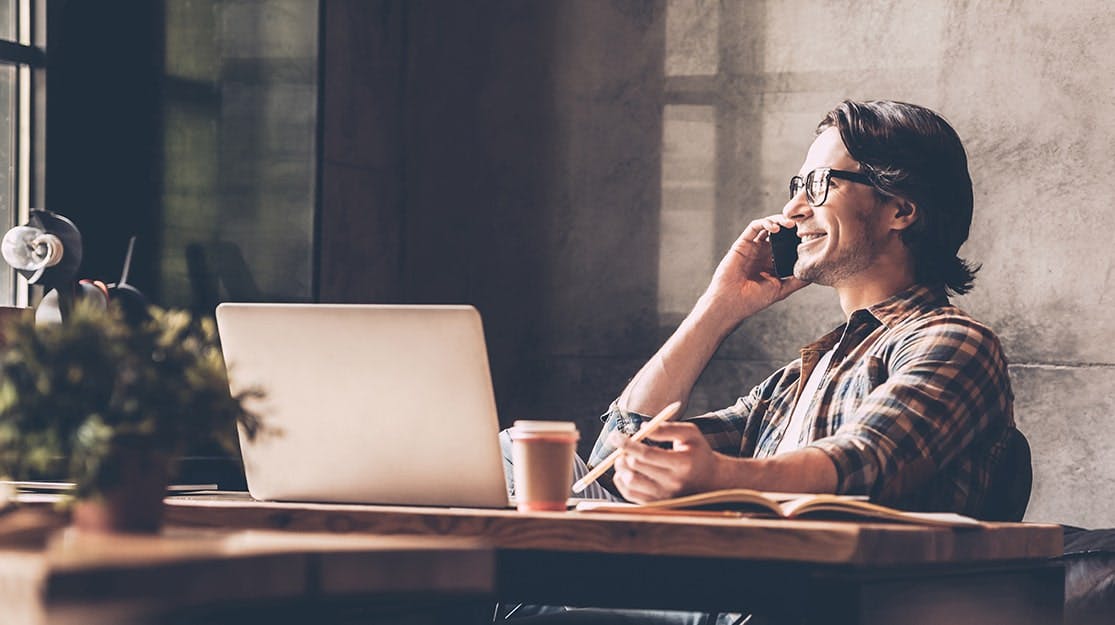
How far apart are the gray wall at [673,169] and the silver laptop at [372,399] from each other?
2.89 metres

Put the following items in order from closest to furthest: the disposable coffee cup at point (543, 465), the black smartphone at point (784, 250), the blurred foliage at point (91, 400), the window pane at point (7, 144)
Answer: the blurred foliage at point (91, 400) → the disposable coffee cup at point (543, 465) → the black smartphone at point (784, 250) → the window pane at point (7, 144)

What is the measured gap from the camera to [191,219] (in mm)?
4562

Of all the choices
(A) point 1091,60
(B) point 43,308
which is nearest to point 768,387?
(B) point 43,308

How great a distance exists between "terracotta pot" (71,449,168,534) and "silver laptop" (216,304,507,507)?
1.33 ft

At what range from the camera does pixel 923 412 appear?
2.00 m

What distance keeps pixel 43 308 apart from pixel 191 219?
1.62m

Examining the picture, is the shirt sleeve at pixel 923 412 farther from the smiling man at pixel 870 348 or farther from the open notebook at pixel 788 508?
the open notebook at pixel 788 508

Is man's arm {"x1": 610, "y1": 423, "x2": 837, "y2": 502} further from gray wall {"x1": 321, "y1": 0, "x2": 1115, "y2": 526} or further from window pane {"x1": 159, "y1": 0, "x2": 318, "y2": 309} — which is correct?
window pane {"x1": 159, "y1": 0, "x2": 318, "y2": 309}

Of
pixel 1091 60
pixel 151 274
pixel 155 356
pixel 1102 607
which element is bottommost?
pixel 1102 607

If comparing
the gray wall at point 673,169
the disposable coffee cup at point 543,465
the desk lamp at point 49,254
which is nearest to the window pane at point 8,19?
the desk lamp at point 49,254

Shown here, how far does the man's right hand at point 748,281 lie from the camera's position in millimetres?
2752

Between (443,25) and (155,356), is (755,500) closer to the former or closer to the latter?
(155,356)

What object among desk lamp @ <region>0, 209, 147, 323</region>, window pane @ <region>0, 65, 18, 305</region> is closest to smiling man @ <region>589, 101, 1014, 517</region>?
desk lamp @ <region>0, 209, 147, 323</region>

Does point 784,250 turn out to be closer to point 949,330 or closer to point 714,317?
point 714,317
